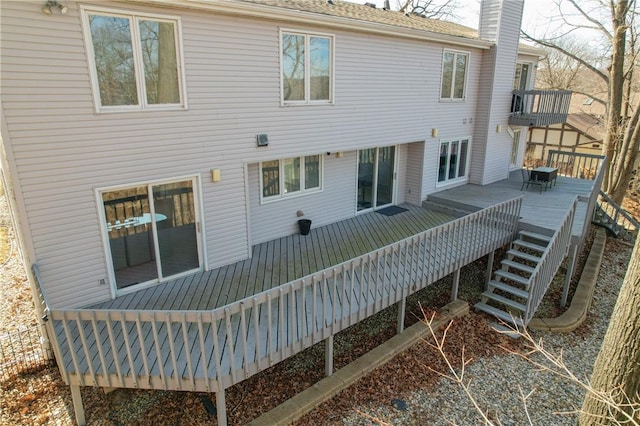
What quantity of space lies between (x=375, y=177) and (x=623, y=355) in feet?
28.2

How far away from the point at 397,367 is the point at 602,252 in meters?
10.2

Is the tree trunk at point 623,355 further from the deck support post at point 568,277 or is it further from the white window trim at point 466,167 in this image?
the white window trim at point 466,167

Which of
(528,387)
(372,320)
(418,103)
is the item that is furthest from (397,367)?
(418,103)

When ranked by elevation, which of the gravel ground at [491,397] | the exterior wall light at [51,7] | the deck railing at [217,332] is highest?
the exterior wall light at [51,7]

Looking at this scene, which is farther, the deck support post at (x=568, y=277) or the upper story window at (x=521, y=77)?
the upper story window at (x=521, y=77)

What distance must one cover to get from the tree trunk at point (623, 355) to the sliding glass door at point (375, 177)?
8112mm

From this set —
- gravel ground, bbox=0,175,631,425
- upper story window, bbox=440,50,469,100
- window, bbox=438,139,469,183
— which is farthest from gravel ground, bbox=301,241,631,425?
upper story window, bbox=440,50,469,100

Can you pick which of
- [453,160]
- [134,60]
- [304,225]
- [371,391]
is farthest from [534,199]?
[134,60]

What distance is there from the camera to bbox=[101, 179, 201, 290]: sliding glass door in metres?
6.83

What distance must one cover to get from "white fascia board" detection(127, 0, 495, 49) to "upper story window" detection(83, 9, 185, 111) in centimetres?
39

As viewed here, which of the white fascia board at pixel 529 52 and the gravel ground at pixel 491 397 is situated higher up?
the white fascia board at pixel 529 52

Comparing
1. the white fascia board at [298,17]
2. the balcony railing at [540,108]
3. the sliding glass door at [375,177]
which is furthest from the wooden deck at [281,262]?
the balcony railing at [540,108]

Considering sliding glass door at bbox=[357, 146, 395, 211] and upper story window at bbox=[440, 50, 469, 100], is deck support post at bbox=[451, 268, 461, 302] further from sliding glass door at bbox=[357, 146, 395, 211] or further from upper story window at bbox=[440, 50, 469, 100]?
upper story window at bbox=[440, 50, 469, 100]

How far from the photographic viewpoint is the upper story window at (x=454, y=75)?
12.3 meters
